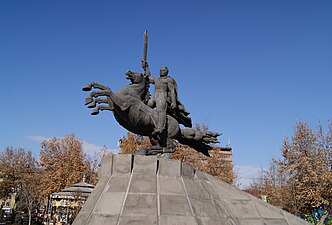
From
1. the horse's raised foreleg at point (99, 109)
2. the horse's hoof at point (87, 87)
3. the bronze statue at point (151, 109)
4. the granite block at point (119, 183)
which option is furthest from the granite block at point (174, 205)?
the horse's hoof at point (87, 87)

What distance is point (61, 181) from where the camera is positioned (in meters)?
34.8

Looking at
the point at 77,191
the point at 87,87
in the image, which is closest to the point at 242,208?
the point at 87,87

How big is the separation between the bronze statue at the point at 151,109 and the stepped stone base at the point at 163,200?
1.38 meters

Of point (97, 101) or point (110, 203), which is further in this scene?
point (97, 101)

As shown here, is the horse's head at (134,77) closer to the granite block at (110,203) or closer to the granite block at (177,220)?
the granite block at (110,203)

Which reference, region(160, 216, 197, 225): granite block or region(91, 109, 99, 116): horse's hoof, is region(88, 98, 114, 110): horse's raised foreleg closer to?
region(91, 109, 99, 116): horse's hoof

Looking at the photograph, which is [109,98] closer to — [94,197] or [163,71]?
[163,71]

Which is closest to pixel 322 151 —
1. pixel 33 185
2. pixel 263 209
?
pixel 263 209

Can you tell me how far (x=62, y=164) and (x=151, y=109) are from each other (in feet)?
99.9

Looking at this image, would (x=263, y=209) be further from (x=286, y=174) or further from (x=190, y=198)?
(x=286, y=174)

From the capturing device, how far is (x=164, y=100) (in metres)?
10.1

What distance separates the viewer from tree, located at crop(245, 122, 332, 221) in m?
24.4

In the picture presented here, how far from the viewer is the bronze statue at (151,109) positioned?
9070mm

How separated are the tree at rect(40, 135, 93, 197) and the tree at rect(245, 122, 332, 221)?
1983cm
